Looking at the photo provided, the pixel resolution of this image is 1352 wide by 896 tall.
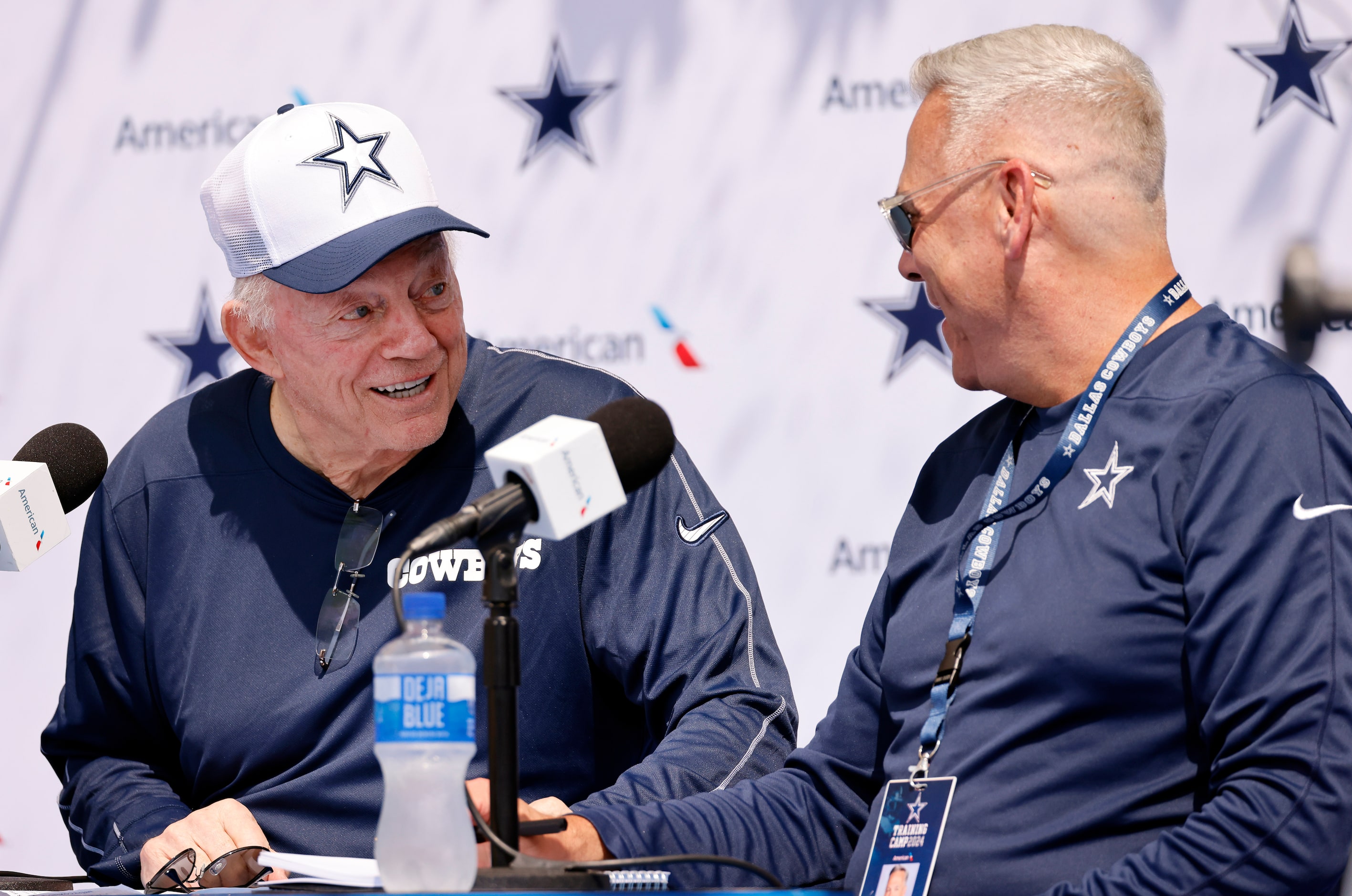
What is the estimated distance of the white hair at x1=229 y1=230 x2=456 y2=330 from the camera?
206 centimetres

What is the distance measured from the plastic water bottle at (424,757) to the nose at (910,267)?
86cm

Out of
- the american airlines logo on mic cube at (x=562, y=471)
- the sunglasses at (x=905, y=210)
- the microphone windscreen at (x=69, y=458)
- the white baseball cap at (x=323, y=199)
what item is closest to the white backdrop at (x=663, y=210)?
the white baseball cap at (x=323, y=199)

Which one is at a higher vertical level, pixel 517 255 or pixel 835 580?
pixel 517 255

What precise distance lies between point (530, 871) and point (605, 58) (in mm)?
2133

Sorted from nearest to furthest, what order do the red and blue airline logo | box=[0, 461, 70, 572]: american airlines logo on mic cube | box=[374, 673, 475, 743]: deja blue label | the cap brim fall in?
1. box=[374, 673, 475, 743]: deja blue label
2. box=[0, 461, 70, 572]: american airlines logo on mic cube
3. the cap brim
4. the red and blue airline logo

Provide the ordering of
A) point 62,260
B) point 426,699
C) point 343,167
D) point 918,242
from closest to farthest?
point 426,699, point 918,242, point 343,167, point 62,260

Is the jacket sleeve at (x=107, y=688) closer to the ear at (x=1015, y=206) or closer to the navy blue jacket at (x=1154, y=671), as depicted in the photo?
the navy blue jacket at (x=1154, y=671)

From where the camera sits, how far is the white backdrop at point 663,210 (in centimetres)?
270

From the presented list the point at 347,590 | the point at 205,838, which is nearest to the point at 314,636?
the point at 347,590

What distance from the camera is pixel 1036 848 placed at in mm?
1484

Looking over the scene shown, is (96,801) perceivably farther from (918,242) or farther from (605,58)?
(605,58)

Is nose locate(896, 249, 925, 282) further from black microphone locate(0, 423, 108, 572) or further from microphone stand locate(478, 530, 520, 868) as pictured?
black microphone locate(0, 423, 108, 572)

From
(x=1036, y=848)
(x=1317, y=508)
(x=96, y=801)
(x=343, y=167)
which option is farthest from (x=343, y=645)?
(x=1317, y=508)

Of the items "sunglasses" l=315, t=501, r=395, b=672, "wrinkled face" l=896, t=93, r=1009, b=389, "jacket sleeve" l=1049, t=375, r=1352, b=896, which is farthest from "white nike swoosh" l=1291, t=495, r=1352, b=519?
"sunglasses" l=315, t=501, r=395, b=672
